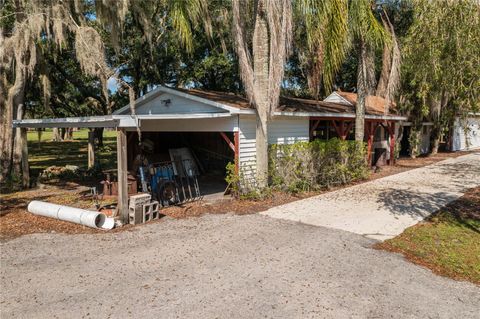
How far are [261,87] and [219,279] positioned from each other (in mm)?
6258

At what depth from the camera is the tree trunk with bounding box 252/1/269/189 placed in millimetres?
9672

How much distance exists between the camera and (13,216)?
8.34 meters

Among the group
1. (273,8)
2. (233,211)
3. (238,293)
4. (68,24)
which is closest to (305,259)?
(238,293)

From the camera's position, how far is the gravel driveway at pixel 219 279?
3967 millimetres

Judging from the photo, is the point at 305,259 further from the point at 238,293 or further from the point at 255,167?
the point at 255,167

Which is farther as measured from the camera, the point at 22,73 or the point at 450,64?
the point at 22,73

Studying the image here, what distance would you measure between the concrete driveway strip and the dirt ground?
2.10 feet

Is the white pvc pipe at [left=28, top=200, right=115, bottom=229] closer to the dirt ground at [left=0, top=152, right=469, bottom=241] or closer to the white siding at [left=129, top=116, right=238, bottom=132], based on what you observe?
the dirt ground at [left=0, top=152, right=469, bottom=241]

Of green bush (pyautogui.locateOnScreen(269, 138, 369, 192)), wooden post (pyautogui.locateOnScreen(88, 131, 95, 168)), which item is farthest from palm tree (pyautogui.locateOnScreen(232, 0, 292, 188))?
wooden post (pyautogui.locateOnScreen(88, 131, 95, 168))

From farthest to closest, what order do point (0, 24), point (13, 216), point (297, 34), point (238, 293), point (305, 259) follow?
point (0, 24) → point (297, 34) → point (13, 216) → point (305, 259) → point (238, 293)

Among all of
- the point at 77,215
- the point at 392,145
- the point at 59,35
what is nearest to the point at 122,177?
the point at 77,215

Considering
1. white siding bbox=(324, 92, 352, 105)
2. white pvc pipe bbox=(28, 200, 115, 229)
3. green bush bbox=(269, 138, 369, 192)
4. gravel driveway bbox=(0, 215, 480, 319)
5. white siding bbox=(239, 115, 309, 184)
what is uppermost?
white siding bbox=(324, 92, 352, 105)

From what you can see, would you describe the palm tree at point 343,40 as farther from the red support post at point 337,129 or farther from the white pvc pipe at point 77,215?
the white pvc pipe at point 77,215

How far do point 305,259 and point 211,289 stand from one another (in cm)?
168
